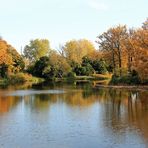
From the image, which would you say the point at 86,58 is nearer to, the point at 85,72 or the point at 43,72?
the point at 85,72

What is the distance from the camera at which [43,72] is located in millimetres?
90062

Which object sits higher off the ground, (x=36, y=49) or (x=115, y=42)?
(x=36, y=49)

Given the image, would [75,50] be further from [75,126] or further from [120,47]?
[75,126]

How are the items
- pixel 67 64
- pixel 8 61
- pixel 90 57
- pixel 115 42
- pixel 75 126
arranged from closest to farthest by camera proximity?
pixel 75 126 < pixel 115 42 < pixel 8 61 < pixel 67 64 < pixel 90 57

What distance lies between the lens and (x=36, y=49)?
426ft

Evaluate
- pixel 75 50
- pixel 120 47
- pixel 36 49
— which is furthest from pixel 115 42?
pixel 36 49

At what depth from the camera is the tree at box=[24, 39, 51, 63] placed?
422ft

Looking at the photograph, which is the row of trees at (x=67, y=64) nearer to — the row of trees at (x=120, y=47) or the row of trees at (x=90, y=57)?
the row of trees at (x=90, y=57)

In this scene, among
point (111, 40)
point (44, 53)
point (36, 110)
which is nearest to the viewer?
point (36, 110)

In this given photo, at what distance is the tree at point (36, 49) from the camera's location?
128 metres

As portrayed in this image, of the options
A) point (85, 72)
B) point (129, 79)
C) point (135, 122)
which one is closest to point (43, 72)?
point (85, 72)

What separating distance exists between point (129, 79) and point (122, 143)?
38.6 meters

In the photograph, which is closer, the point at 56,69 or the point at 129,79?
the point at 129,79

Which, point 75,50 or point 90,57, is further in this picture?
point 75,50
